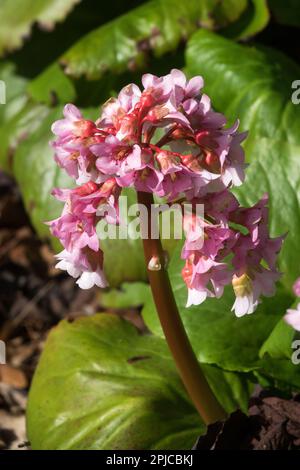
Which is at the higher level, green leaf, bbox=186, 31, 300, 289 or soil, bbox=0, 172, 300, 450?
green leaf, bbox=186, 31, 300, 289

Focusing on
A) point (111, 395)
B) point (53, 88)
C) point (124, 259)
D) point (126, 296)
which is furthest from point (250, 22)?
point (111, 395)

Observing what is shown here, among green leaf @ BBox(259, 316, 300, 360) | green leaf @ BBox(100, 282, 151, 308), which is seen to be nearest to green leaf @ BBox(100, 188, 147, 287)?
green leaf @ BBox(100, 282, 151, 308)

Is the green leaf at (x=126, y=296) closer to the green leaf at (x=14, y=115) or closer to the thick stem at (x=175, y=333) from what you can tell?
the green leaf at (x=14, y=115)

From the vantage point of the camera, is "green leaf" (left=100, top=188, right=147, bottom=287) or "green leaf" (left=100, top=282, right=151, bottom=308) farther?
"green leaf" (left=100, top=282, right=151, bottom=308)

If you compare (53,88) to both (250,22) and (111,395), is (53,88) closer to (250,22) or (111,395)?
(250,22)

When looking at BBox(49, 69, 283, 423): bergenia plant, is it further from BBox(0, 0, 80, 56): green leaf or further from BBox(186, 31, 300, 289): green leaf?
BBox(0, 0, 80, 56): green leaf

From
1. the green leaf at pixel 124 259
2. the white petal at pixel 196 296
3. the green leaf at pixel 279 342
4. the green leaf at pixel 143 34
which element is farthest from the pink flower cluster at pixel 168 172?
the green leaf at pixel 143 34
